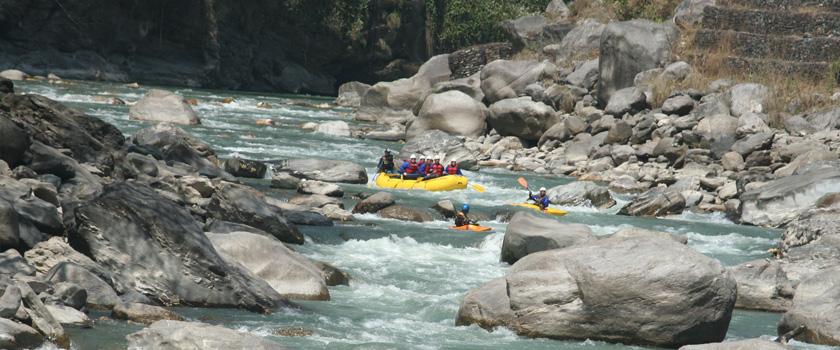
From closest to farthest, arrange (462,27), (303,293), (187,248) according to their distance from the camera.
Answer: (187,248) < (303,293) < (462,27)

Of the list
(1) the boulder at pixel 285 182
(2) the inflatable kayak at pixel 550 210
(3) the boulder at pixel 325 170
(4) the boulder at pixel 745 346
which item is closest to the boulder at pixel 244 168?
(3) the boulder at pixel 325 170

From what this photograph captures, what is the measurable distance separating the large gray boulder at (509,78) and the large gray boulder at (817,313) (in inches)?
754

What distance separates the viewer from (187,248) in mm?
9883

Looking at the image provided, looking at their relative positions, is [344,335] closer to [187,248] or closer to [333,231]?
[187,248]

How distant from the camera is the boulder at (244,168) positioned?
19328 mm

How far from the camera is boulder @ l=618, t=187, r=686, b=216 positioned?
714 inches

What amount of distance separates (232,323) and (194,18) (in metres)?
38.4

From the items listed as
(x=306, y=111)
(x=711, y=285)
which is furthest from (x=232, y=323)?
(x=306, y=111)

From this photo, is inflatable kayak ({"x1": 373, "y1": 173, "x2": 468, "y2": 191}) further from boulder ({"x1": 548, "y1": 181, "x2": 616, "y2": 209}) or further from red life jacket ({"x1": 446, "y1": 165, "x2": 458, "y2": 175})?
boulder ({"x1": 548, "y1": 181, "x2": 616, "y2": 209})

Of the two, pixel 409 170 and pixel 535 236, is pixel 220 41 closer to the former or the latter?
pixel 409 170

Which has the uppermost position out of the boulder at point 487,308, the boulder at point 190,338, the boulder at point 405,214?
the boulder at point 190,338

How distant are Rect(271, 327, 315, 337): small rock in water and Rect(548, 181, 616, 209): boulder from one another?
33.4 ft

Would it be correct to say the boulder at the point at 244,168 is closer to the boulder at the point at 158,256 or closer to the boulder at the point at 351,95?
the boulder at the point at 158,256

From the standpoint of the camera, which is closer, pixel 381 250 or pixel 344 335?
pixel 344 335
